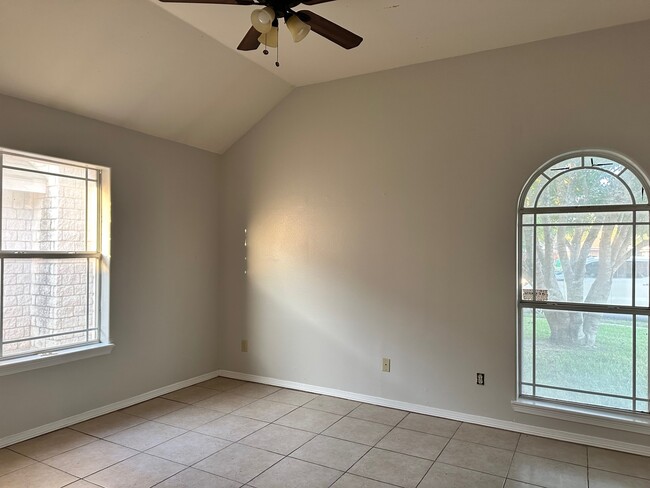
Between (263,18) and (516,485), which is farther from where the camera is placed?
(516,485)

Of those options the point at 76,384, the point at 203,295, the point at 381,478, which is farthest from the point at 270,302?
the point at 381,478

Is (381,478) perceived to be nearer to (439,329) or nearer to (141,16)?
(439,329)

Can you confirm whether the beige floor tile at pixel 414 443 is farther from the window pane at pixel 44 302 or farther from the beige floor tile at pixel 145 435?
the window pane at pixel 44 302

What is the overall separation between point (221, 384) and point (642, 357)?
3.58 meters

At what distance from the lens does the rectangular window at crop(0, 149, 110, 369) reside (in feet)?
10.1

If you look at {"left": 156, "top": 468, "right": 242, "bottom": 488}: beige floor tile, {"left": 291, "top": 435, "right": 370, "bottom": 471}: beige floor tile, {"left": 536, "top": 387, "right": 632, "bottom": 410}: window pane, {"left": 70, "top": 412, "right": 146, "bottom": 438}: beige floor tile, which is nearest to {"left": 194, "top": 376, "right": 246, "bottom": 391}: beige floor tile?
{"left": 70, "top": 412, "right": 146, "bottom": 438}: beige floor tile

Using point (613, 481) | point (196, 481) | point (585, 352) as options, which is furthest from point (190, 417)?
point (585, 352)

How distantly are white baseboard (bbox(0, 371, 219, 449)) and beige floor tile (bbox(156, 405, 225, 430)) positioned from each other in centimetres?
45

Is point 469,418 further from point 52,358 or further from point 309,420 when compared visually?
point 52,358

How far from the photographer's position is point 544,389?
3332 millimetres

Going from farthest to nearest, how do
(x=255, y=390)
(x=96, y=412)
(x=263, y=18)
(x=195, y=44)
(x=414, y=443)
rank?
(x=255, y=390)
(x=96, y=412)
(x=195, y=44)
(x=414, y=443)
(x=263, y=18)

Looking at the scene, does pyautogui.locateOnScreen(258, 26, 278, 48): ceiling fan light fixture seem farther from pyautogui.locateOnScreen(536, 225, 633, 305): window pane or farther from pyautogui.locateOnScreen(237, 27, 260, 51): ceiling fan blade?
pyautogui.locateOnScreen(536, 225, 633, 305): window pane

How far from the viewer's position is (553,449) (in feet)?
9.93

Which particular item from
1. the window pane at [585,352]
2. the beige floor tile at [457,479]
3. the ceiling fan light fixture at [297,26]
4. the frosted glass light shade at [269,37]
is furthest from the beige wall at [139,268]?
the window pane at [585,352]
